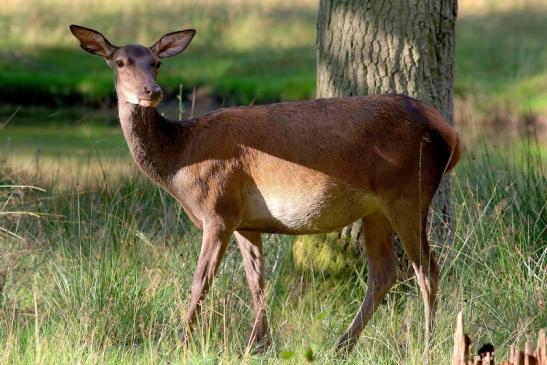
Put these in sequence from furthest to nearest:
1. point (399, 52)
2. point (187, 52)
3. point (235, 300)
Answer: point (187, 52) < point (399, 52) < point (235, 300)

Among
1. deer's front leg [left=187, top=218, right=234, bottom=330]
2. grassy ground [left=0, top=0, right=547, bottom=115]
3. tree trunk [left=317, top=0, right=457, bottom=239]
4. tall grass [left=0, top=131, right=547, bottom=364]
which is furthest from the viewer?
grassy ground [left=0, top=0, right=547, bottom=115]

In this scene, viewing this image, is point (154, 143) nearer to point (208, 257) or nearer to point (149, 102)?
point (149, 102)

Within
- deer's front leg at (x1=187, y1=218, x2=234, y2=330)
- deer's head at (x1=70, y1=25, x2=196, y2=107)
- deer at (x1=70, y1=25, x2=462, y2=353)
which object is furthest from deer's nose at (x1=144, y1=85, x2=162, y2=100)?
deer's front leg at (x1=187, y1=218, x2=234, y2=330)

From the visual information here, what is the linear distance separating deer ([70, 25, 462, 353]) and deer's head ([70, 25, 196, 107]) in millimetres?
10

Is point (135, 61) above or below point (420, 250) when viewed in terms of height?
above

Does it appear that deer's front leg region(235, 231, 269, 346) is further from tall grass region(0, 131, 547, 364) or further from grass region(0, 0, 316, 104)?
grass region(0, 0, 316, 104)

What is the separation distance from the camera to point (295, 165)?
6.75 m

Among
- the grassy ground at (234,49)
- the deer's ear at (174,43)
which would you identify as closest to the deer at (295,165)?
the deer's ear at (174,43)

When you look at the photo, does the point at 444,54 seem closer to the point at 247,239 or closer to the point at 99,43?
the point at 247,239

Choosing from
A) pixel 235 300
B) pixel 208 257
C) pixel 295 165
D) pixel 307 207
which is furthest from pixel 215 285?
pixel 295 165

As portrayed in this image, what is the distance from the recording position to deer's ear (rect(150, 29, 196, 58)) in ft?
23.0

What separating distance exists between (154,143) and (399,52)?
6.70 ft

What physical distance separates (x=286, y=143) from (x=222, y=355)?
4.55ft

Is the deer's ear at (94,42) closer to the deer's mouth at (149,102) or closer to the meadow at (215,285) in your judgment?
the deer's mouth at (149,102)
